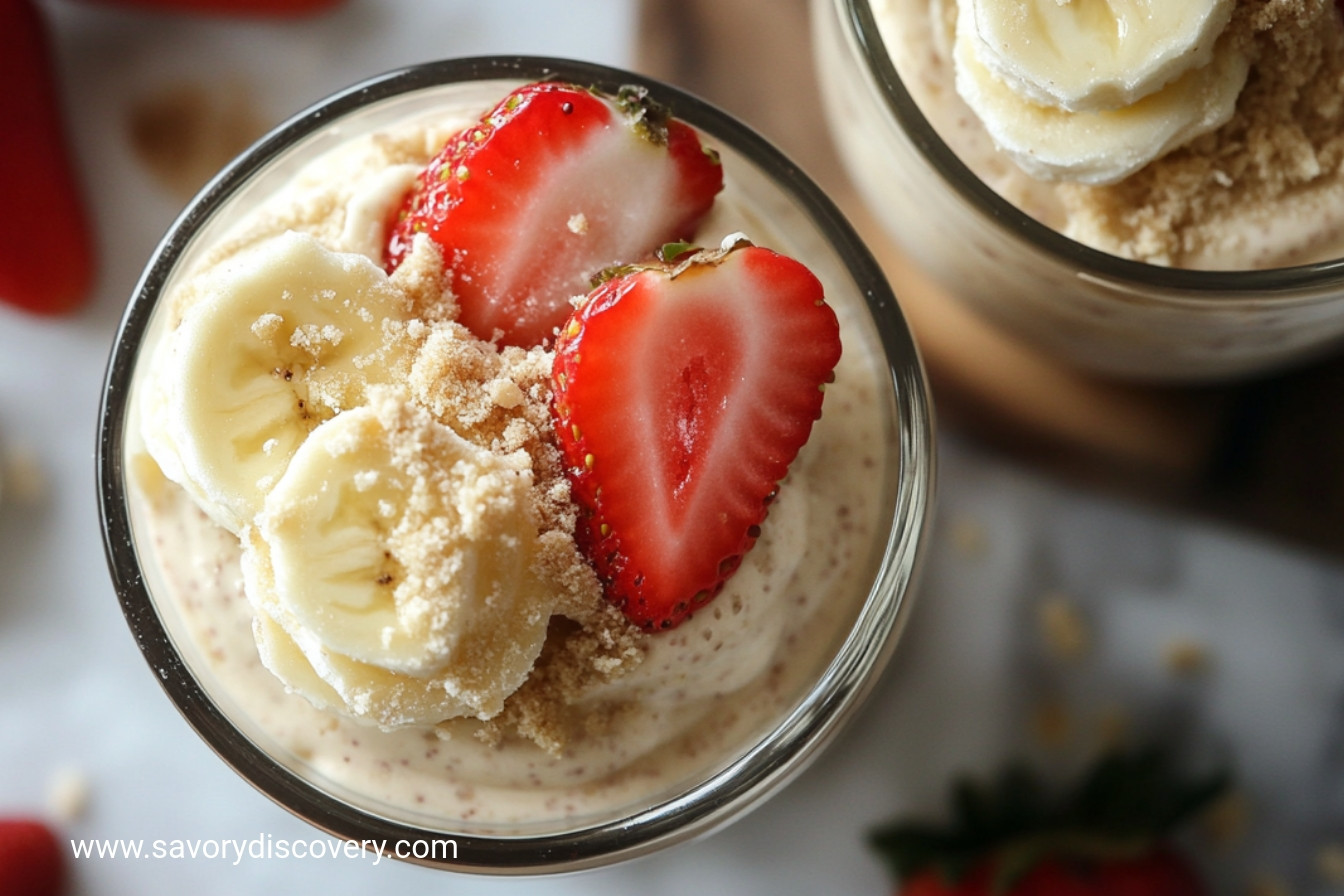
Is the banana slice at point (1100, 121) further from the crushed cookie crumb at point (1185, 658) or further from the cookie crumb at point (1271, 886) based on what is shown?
the cookie crumb at point (1271, 886)

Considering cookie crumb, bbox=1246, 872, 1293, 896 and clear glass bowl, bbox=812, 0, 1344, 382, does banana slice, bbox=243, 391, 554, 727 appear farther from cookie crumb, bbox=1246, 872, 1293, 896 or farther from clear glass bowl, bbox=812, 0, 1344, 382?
cookie crumb, bbox=1246, 872, 1293, 896

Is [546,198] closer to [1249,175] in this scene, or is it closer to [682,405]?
[682,405]

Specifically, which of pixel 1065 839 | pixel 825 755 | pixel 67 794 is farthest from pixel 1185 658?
pixel 67 794

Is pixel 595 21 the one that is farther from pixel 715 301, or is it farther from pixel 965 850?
pixel 965 850

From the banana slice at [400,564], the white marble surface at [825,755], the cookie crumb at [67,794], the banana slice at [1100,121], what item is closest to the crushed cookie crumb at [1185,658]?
the white marble surface at [825,755]

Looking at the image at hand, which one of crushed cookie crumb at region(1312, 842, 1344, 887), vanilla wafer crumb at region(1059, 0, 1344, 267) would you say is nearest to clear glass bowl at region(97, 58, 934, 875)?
vanilla wafer crumb at region(1059, 0, 1344, 267)

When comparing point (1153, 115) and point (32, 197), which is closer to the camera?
point (1153, 115)

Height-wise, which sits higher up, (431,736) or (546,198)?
(546,198)
